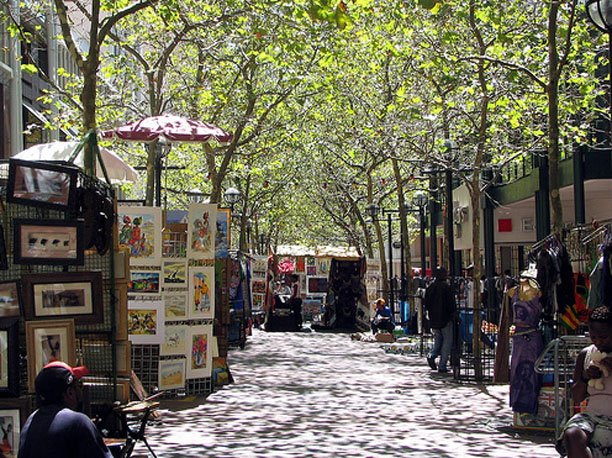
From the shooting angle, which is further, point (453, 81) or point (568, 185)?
point (568, 185)

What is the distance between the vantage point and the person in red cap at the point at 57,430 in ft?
15.5

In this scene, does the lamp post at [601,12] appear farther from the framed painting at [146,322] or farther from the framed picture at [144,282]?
the framed painting at [146,322]

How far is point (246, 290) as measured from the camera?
77.2 feet

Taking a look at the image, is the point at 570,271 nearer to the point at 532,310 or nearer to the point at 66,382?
the point at 532,310

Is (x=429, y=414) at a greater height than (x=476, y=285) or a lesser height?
lesser

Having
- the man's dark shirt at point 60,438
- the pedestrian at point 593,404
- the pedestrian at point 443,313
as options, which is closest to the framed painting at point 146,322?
the pedestrian at point 443,313

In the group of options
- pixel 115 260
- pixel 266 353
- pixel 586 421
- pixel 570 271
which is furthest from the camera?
pixel 266 353

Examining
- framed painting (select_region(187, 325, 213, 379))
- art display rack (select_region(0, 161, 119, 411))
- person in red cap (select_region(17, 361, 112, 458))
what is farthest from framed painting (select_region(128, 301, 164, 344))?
person in red cap (select_region(17, 361, 112, 458))

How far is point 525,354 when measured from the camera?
35.5ft

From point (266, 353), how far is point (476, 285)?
7001 millimetres

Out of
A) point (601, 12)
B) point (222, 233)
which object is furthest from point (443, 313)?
point (601, 12)

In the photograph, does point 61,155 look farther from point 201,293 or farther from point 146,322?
point 201,293

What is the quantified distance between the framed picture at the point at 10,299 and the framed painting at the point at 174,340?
20.2 ft

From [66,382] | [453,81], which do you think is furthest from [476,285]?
[66,382]
